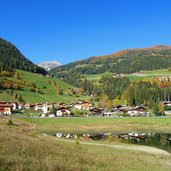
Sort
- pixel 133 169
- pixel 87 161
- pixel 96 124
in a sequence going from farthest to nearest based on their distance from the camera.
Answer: pixel 96 124, pixel 133 169, pixel 87 161

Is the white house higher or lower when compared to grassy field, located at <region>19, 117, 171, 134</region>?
higher

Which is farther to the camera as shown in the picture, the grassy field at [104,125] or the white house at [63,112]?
the white house at [63,112]

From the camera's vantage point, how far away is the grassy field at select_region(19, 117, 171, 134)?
12088 centimetres

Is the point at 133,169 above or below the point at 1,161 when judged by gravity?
below

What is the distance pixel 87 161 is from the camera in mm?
26828

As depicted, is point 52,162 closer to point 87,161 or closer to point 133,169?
point 87,161

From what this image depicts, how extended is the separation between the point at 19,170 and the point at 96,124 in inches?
4473

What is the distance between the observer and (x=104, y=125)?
13012 centimetres

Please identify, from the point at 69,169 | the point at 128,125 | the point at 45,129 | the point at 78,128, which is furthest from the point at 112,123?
the point at 69,169

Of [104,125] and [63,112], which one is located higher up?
[63,112]

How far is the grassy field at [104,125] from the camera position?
120875 millimetres

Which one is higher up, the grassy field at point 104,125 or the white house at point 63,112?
the white house at point 63,112

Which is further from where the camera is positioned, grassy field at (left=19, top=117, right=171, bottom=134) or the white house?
the white house

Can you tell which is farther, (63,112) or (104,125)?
(63,112)
